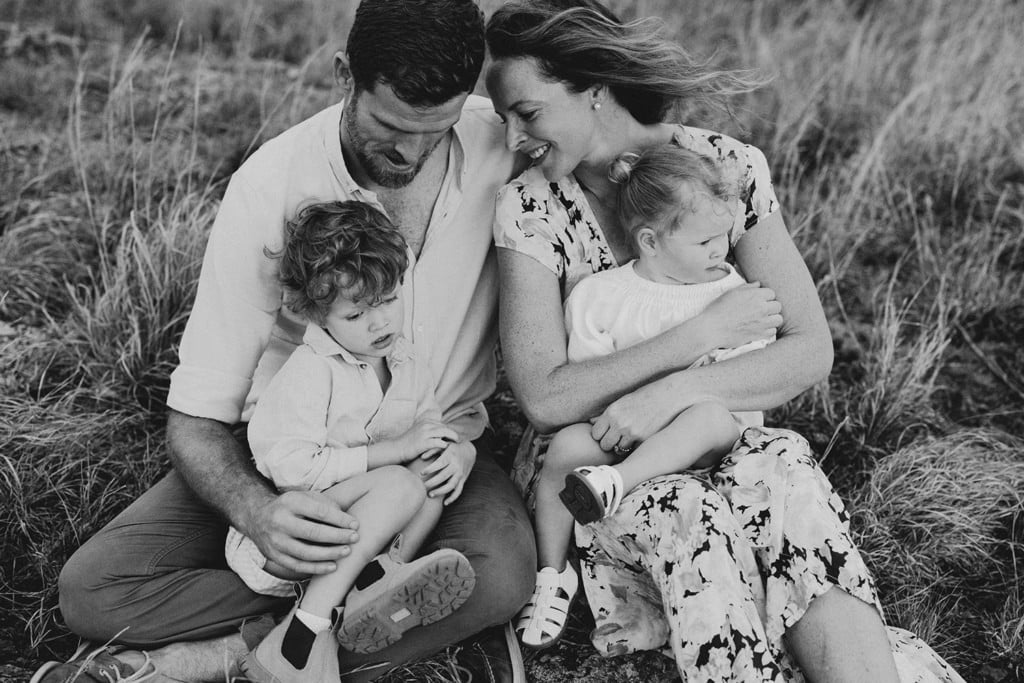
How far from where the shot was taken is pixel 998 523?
333 centimetres

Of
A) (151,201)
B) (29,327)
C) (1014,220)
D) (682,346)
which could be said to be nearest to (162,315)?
(29,327)

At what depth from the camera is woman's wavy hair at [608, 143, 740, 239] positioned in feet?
9.34

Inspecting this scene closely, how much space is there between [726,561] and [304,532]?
1029mm

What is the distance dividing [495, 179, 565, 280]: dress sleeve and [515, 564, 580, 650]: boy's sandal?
877 mm

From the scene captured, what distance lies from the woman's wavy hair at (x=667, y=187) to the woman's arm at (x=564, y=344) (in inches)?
11.5

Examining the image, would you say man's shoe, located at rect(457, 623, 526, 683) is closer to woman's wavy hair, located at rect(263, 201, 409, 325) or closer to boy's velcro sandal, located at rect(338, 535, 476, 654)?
boy's velcro sandal, located at rect(338, 535, 476, 654)

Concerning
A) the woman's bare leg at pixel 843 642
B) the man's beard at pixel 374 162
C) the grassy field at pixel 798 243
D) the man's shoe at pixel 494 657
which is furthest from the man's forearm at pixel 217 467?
the woman's bare leg at pixel 843 642

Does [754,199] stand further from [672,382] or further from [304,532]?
[304,532]

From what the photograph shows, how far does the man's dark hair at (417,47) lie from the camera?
8.32ft

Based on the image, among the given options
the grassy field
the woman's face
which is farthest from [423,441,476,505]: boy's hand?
the woman's face

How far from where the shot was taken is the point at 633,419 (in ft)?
9.02

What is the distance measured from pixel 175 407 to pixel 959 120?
397 centimetres

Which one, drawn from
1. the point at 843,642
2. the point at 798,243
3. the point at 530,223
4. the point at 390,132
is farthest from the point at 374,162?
the point at 798,243

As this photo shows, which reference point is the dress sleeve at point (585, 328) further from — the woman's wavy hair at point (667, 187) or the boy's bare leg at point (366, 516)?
the boy's bare leg at point (366, 516)
